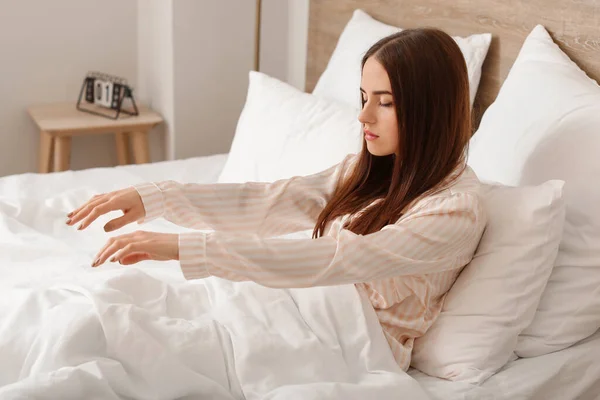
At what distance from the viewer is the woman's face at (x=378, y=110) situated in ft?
4.56

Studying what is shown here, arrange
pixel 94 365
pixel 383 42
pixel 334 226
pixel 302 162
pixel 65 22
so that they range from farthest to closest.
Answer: pixel 65 22 < pixel 302 162 < pixel 334 226 < pixel 383 42 < pixel 94 365

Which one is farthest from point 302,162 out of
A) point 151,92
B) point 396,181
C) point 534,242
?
point 151,92

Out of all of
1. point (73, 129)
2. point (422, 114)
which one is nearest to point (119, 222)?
point (422, 114)

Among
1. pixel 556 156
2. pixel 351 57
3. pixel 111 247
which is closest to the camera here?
pixel 111 247

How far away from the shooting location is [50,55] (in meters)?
3.03

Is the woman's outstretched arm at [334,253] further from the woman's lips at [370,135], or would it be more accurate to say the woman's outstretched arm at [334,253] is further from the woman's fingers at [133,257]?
the woman's lips at [370,135]

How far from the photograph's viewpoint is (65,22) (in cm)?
302

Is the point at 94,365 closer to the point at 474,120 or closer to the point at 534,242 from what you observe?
the point at 534,242

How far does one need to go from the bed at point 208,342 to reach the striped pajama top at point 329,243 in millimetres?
76

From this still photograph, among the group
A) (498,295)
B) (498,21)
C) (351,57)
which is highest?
(498,21)

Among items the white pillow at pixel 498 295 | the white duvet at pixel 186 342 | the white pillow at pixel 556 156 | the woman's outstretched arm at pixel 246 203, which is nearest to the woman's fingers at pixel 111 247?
the white duvet at pixel 186 342

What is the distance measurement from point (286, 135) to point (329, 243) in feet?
2.62

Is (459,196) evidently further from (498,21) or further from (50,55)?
(50,55)

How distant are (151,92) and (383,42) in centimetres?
186
